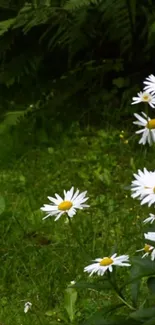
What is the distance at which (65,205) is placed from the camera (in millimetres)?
2242

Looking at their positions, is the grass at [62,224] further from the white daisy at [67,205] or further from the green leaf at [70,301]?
the white daisy at [67,205]

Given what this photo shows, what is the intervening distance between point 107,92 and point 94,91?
0.35ft

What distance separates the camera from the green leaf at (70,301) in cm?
294

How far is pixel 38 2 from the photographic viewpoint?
478 centimetres

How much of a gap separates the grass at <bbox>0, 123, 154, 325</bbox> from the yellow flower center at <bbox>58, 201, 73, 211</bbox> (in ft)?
1.05

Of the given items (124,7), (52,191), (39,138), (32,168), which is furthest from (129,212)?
(124,7)

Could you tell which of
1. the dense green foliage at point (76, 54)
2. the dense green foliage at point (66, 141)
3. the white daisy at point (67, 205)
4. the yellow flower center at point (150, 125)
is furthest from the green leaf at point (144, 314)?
the dense green foliage at point (76, 54)

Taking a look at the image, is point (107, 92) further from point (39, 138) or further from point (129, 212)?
point (129, 212)

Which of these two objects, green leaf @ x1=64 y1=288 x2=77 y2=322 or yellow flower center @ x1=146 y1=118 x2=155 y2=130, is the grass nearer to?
green leaf @ x1=64 y1=288 x2=77 y2=322

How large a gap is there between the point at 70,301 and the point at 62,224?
2.50ft

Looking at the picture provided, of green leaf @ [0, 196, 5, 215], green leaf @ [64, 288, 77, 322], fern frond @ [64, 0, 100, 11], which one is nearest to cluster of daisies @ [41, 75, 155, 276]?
green leaf @ [64, 288, 77, 322]

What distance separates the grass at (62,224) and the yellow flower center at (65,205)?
320 mm

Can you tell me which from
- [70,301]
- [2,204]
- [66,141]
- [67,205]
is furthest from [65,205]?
[66,141]

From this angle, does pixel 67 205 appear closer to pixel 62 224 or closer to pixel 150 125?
pixel 150 125
